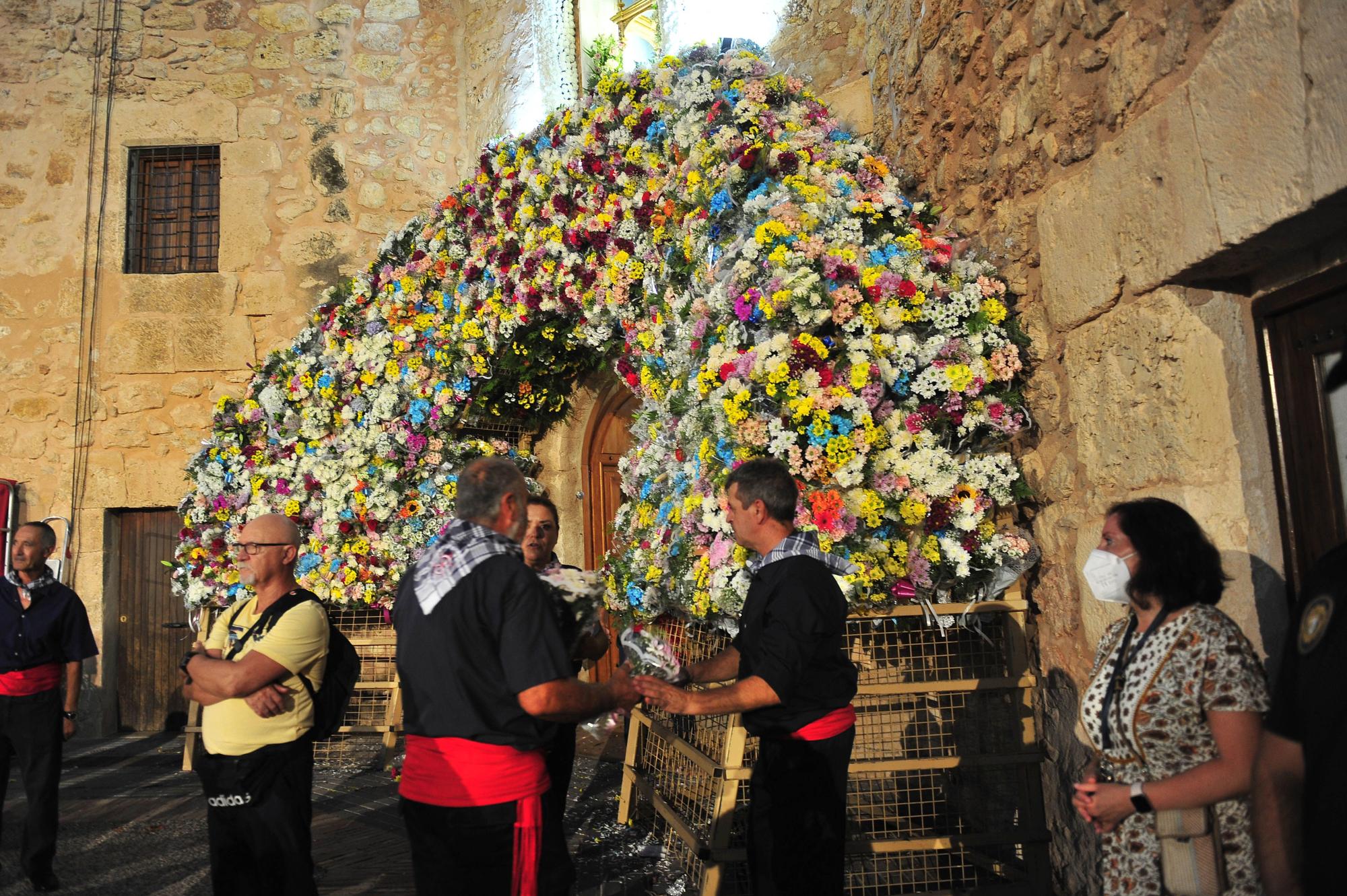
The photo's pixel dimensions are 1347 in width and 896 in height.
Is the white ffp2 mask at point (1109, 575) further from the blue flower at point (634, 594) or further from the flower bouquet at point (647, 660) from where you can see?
the blue flower at point (634, 594)

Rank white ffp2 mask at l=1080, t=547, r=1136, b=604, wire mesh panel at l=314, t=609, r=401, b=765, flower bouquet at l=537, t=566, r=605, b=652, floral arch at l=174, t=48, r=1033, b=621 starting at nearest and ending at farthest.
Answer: white ffp2 mask at l=1080, t=547, r=1136, b=604 → flower bouquet at l=537, t=566, r=605, b=652 → floral arch at l=174, t=48, r=1033, b=621 → wire mesh panel at l=314, t=609, r=401, b=765

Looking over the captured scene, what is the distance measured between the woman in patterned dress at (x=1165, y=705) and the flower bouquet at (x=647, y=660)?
114 cm

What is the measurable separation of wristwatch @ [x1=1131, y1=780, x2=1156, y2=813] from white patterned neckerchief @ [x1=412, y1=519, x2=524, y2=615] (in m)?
1.49

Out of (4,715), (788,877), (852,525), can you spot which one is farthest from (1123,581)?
(4,715)

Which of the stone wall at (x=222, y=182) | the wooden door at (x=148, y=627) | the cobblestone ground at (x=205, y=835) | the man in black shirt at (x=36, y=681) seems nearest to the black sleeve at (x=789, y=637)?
the cobblestone ground at (x=205, y=835)

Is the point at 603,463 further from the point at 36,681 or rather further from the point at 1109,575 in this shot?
the point at 1109,575

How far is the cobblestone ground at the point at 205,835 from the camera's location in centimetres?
447

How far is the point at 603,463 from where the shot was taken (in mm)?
8016

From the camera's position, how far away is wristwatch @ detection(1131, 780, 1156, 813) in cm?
208

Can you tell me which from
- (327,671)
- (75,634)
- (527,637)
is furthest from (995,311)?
(75,634)

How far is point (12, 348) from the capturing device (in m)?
9.30

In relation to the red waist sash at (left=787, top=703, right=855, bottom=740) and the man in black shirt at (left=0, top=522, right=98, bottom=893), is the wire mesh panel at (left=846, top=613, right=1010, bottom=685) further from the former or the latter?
the man in black shirt at (left=0, top=522, right=98, bottom=893)

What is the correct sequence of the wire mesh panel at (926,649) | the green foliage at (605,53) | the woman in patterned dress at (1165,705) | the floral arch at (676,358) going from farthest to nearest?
the green foliage at (605,53), the wire mesh panel at (926,649), the floral arch at (676,358), the woman in patterned dress at (1165,705)

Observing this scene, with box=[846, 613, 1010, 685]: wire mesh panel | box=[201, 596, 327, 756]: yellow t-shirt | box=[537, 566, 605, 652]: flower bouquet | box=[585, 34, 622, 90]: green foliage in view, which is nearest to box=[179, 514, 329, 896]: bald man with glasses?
box=[201, 596, 327, 756]: yellow t-shirt
